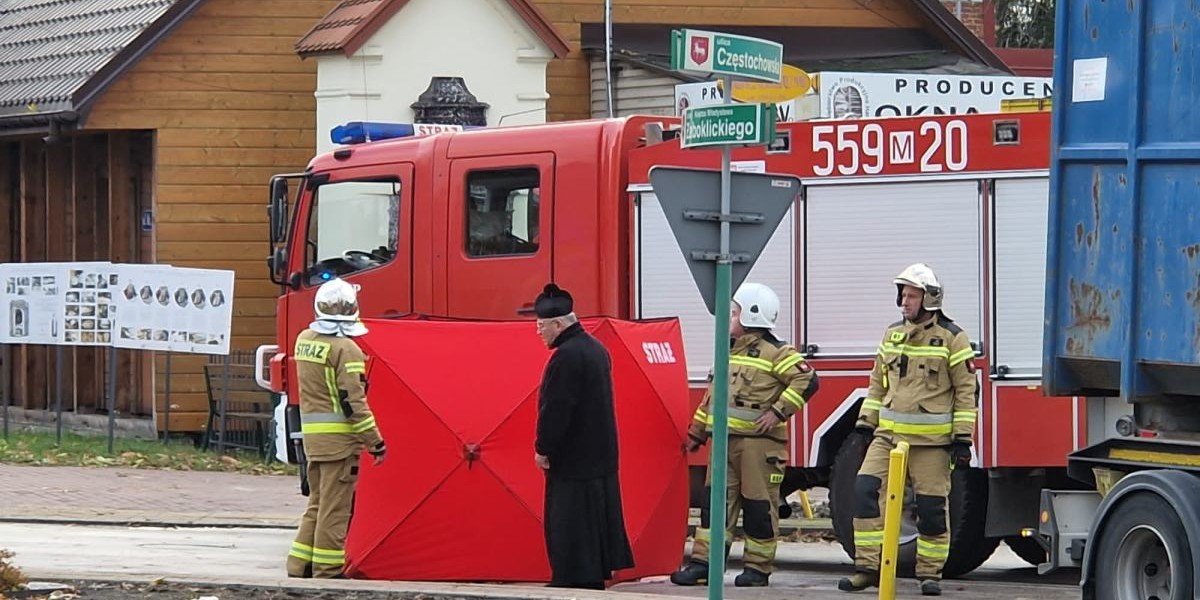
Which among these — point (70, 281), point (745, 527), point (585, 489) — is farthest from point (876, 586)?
point (70, 281)

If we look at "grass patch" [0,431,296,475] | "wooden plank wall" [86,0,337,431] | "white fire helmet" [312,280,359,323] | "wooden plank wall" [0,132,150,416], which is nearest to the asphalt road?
"white fire helmet" [312,280,359,323]

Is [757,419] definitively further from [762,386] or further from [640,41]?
[640,41]

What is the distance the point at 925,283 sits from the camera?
1161 centimetres

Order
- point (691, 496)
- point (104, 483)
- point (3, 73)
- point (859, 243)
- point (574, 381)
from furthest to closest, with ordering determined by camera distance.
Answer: point (3, 73)
point (104, 483)
point (691, 496)
point (859, 243)
point (574, 381)

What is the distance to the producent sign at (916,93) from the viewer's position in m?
18.8

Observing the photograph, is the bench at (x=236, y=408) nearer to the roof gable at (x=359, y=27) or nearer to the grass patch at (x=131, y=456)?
the grass patch at (x=131, y=456)

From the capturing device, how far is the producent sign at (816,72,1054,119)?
740 inches

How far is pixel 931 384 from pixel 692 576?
1.86 m

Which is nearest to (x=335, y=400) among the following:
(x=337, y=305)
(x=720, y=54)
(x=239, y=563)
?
(x=337, y=305)

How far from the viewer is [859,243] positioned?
41.5 feet

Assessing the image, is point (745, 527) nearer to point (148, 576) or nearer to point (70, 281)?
point (148, 576)

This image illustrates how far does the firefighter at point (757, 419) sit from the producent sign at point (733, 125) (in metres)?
2.94

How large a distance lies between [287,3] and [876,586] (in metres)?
12.9

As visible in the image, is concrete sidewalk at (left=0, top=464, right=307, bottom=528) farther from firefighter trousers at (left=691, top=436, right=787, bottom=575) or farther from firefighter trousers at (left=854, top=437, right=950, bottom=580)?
firefighter trousers at (left=854, top=437, right=950, bottom=580)
